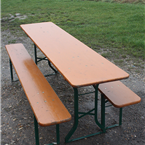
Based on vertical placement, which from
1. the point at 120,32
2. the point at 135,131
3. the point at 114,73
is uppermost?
the point at 114,73

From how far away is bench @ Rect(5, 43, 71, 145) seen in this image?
2088 millimetres

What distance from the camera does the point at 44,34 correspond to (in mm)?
3543

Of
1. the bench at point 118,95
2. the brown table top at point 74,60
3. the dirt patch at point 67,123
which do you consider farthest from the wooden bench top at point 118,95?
the dirt patch at point 67,123

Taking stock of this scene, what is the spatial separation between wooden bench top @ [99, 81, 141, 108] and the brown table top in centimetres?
39

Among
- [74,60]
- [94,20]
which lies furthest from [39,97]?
[94,20]

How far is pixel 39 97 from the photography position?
2434mm

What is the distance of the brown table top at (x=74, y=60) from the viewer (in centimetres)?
211

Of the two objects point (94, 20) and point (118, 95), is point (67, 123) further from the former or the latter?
point (94, 20)

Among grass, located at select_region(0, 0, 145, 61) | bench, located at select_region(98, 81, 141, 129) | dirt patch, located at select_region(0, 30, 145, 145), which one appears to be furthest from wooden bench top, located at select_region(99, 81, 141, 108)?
grass, located at select_region(0, 0, 145, 61)

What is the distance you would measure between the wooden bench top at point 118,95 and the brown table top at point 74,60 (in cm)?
39

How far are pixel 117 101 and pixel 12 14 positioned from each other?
302 inches

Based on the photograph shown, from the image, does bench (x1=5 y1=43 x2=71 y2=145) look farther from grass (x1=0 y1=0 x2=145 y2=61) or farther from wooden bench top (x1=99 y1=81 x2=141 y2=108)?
grass (x1=0 y1=0 x2=145 y2=61)

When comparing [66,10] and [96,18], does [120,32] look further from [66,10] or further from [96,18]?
[66,10]

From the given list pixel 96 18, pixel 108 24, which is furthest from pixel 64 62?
pixel 96 18
